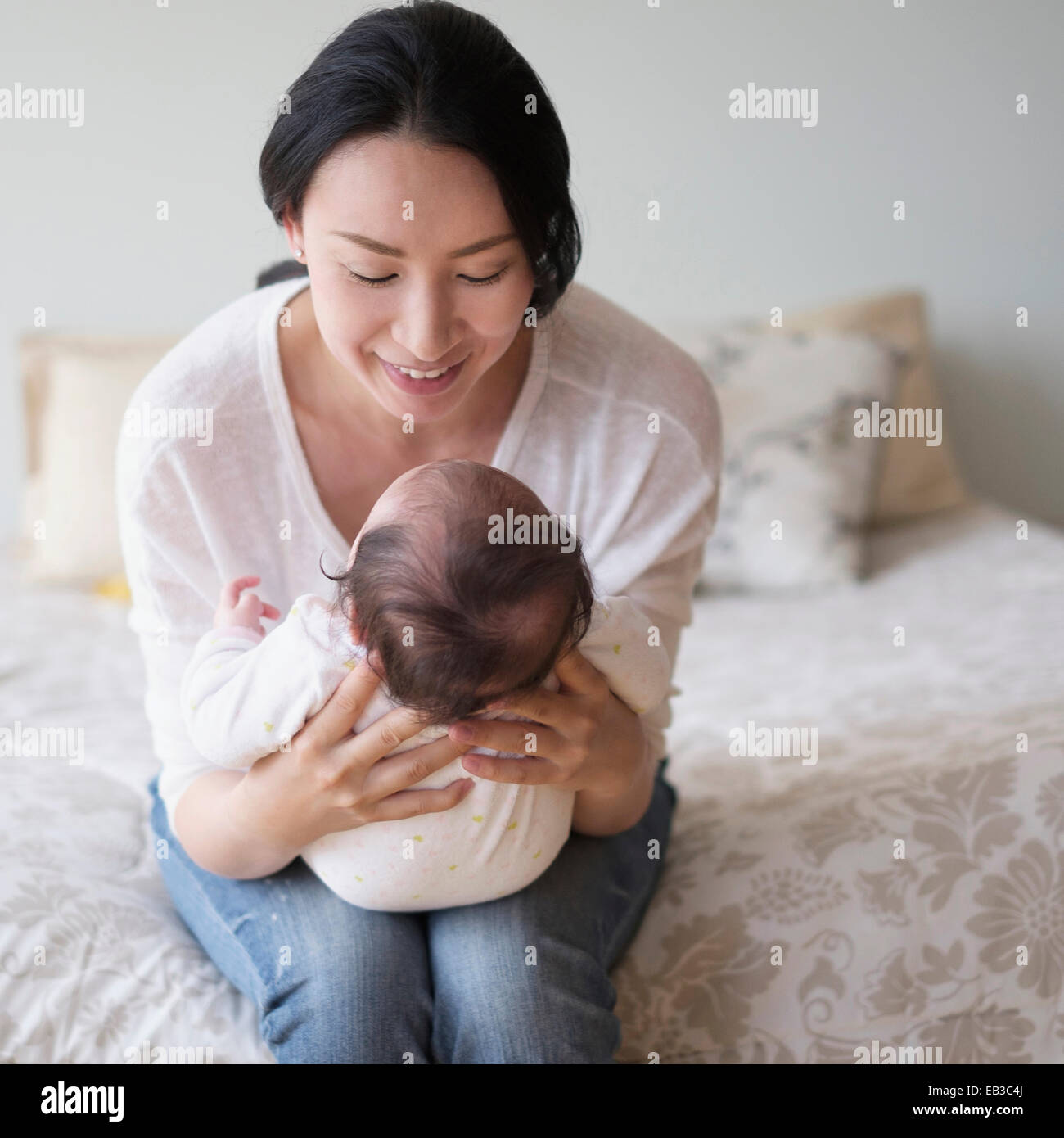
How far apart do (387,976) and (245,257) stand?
5.61 ft

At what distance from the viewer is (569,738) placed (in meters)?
0.93

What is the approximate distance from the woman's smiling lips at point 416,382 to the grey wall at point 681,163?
124 cm

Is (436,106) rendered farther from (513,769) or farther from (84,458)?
(84,458)

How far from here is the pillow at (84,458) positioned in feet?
6.87

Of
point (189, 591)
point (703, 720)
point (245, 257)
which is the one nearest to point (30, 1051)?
point (189, 591)

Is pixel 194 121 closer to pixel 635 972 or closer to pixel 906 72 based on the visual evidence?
pixel 906 72

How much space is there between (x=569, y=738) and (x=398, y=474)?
33 centimetres

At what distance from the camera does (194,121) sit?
2.21m

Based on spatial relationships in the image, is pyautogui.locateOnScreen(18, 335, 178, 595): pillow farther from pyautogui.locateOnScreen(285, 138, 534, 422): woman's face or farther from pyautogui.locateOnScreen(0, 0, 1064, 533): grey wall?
pyautogui.locateOnScreen(285, 138, 534, 422): woman's face

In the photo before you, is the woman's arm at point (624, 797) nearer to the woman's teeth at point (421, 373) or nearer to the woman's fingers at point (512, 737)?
the woman's fingers at point (512, 737)

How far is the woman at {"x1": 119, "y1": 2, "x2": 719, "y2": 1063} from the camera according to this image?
0.89 meters

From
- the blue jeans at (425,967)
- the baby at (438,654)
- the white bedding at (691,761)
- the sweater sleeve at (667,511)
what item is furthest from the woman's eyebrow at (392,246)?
the white bedding at (691,761)

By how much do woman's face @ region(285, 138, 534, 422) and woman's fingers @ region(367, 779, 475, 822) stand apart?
0.32m

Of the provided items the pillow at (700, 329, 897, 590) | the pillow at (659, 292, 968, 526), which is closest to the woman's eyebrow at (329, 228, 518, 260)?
the pillow at (700, 329, 897, 590)
